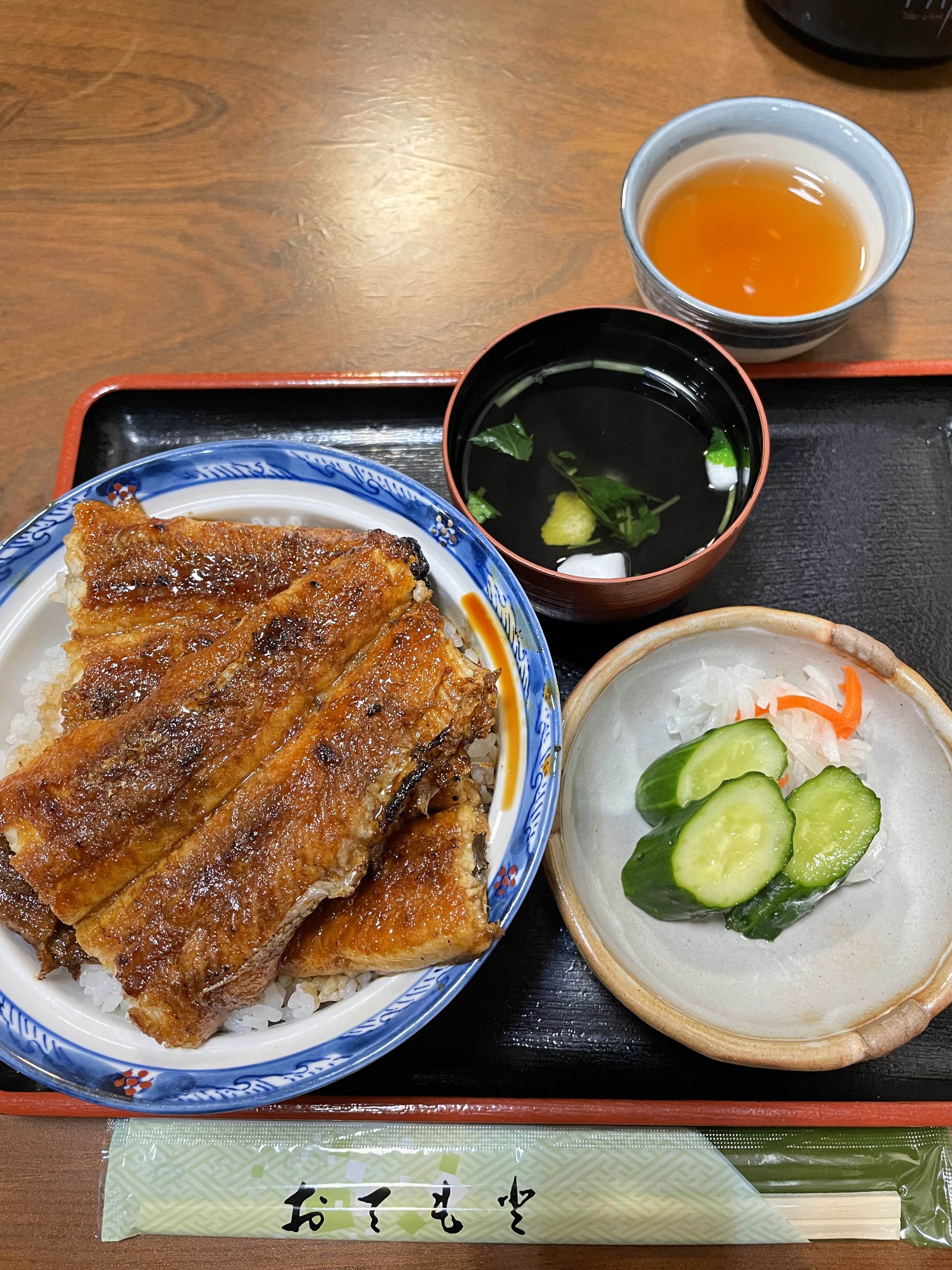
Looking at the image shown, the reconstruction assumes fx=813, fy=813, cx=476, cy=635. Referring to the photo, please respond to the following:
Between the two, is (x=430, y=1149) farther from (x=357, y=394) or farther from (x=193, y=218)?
(x=193, y=218)

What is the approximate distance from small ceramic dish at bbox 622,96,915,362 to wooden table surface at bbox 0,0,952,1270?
315 millimetres

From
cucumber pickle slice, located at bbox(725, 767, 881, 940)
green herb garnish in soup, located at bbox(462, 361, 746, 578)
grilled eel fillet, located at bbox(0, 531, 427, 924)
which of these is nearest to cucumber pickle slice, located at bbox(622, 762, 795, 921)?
→ cucumber pickle slice, located at bbox(725, 767, 881, 940)

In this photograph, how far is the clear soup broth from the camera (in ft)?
6.91

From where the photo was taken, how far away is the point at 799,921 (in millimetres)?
1726

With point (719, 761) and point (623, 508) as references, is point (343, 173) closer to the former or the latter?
point (623, 508)

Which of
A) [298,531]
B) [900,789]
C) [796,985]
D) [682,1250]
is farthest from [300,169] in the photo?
[682,1250]

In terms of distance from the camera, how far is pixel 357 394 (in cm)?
212

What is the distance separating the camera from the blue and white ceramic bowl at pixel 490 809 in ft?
4.43

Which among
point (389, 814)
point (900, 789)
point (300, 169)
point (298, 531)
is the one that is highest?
point (300, 169)

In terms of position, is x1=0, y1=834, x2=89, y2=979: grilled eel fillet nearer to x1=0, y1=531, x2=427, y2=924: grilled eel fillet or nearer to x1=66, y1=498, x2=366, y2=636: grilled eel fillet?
x1=0, y1=531, x2=427, y2=924: grilled eel fillet

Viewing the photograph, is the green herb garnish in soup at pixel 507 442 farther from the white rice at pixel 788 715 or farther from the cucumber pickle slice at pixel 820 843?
the cucumber pickle slice at pixel 820 843

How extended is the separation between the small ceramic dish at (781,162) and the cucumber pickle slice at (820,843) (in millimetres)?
1020

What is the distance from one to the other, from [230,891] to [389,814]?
0.27 metres

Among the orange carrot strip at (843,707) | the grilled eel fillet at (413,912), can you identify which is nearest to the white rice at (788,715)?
the orange carrot strip at (843,707)
